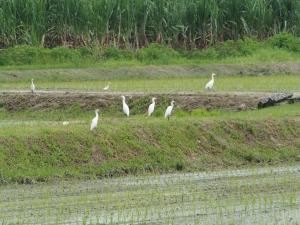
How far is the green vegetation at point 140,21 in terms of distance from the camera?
32375 millimetres

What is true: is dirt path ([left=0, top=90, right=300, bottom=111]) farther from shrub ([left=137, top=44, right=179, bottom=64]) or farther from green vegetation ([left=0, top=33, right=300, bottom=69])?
shrub ([left=137, top=44, right=179, bottom=64])

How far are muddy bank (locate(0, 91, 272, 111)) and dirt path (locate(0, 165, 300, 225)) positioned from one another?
243 inches

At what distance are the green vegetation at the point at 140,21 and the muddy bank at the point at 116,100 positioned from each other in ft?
30.6

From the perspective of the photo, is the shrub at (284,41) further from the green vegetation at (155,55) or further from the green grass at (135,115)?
the green grass at (135,115)

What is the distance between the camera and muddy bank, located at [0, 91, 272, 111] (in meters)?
21.1

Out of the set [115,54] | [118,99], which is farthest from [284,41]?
[118,99]

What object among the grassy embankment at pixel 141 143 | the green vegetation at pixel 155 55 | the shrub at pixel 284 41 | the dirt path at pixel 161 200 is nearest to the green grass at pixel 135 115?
the grassy embankment at pixel 141 143

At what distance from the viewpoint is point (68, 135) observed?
15.3 meters

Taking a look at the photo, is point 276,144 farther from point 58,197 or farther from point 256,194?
point 58,197

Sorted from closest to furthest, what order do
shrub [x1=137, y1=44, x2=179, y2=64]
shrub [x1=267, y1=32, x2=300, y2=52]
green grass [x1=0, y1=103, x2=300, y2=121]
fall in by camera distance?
green grass [x1=0, y1=103, x2=300, y2=121]
shrub [x1=137, y1=44, x2=179, y2=64]
shrub [x1=267, y1=32, x2=300, y2=52]

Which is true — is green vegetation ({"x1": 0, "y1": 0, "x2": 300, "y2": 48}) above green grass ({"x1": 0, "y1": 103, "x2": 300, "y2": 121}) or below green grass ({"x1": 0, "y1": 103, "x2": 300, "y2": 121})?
below

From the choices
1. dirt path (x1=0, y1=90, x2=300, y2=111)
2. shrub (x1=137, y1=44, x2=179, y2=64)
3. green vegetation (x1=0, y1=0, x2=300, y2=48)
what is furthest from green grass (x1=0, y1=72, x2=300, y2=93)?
green vegetation (x1=0, y1=0, x2=300, y2=48)

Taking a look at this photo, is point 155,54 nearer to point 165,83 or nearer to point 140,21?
point 140,21

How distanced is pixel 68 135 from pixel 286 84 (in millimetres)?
11988
